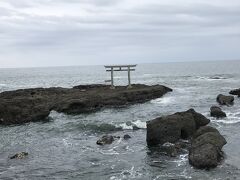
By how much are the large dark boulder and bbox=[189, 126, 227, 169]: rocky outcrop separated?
2.89 m

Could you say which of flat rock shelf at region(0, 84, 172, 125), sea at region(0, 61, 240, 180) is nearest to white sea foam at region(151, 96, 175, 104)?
flat rock shelf at region(0, 84, 172, 125)

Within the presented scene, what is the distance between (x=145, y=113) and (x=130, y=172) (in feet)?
67.8

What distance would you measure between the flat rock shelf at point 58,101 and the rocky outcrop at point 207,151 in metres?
20.6

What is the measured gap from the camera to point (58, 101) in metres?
46.9

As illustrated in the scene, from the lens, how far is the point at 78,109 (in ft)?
147

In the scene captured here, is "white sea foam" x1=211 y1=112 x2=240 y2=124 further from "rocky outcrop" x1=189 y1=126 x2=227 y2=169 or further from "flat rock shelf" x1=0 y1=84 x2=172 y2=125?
"flat rock shelf" x1=0 y1=84 x2=172 y2=125

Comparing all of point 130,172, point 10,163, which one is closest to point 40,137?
point 10,163

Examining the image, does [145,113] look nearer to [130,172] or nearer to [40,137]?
[40,137]

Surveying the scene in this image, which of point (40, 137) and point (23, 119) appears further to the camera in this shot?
point (23, 119)

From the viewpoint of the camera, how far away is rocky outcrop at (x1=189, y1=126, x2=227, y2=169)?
2173 centimetres

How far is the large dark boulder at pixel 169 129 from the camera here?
2711 centimetres

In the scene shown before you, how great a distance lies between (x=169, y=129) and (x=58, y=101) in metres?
22.5

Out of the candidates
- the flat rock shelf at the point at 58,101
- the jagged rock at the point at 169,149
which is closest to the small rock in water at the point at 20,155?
the jagged rock at the point at 169,149

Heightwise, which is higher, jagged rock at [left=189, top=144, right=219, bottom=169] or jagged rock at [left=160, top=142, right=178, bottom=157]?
jagged rock at [left=189, top=144, right=219, bottom=169]
